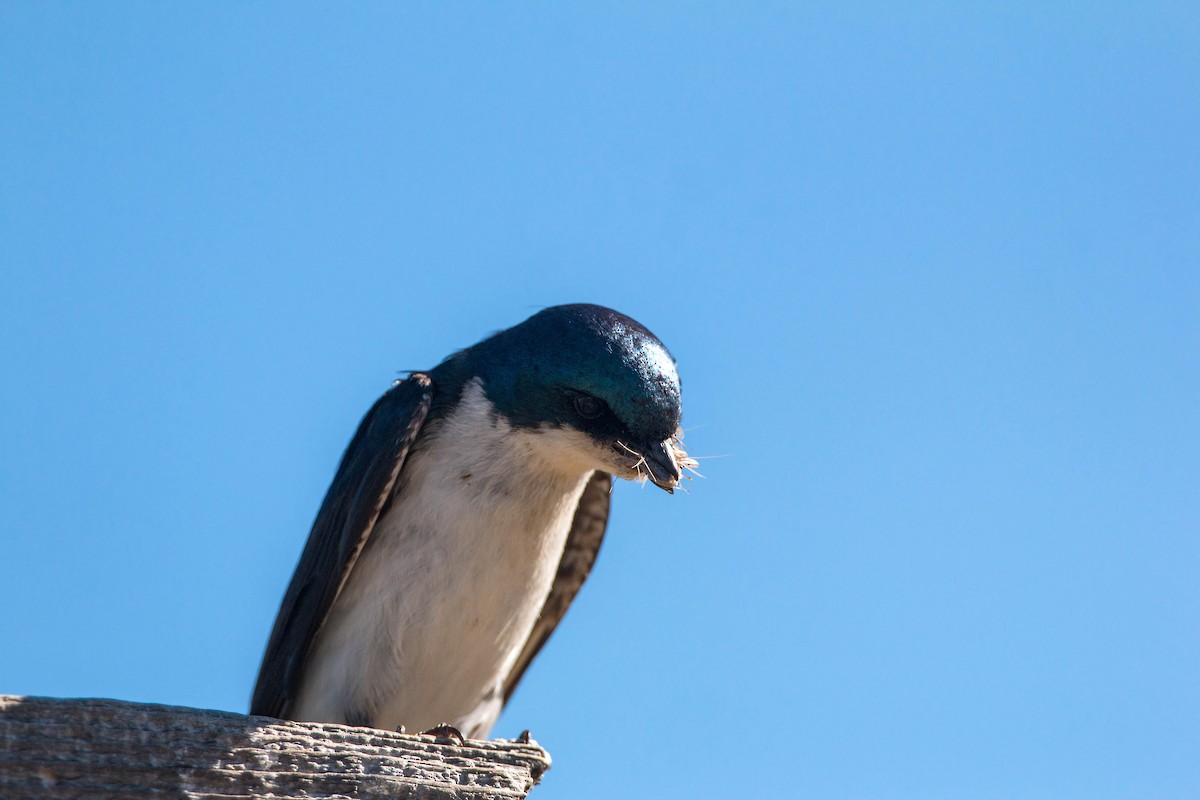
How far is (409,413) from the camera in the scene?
5.02 metres

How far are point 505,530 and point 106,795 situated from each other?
236 centimetres

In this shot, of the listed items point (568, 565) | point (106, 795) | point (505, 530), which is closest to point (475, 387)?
point (505, 530)

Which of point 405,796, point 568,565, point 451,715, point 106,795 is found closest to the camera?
point 106,795

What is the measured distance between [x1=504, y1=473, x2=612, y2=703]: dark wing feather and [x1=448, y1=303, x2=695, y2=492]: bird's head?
2.50ft

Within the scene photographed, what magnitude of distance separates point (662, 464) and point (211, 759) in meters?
2.21

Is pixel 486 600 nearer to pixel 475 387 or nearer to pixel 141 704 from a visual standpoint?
pixel 475 387

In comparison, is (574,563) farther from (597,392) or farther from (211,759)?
(211,759)

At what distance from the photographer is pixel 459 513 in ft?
15.9

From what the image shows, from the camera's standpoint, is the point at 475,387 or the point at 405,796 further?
the point at 475,387

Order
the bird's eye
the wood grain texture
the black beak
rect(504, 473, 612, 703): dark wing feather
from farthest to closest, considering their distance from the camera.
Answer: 1. rect(504, 473, 612, 703): dark wing feather
2. the bird's eye
3. the black beak
4. the wood grain texture

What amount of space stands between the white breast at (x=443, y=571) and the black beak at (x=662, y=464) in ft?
0.96

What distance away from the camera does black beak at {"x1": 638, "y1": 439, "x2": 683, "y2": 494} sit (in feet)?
Answer: 15.3

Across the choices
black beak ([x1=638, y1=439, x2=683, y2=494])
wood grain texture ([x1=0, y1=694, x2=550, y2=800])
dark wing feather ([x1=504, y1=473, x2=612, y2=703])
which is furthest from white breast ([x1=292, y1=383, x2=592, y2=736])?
wood grain texture ([x1=0, y1=694, x2=550, y2=800])

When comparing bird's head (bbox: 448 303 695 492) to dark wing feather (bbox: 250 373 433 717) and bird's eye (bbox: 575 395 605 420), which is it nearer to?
bird's eye (bbox: 575 395 605 420)
